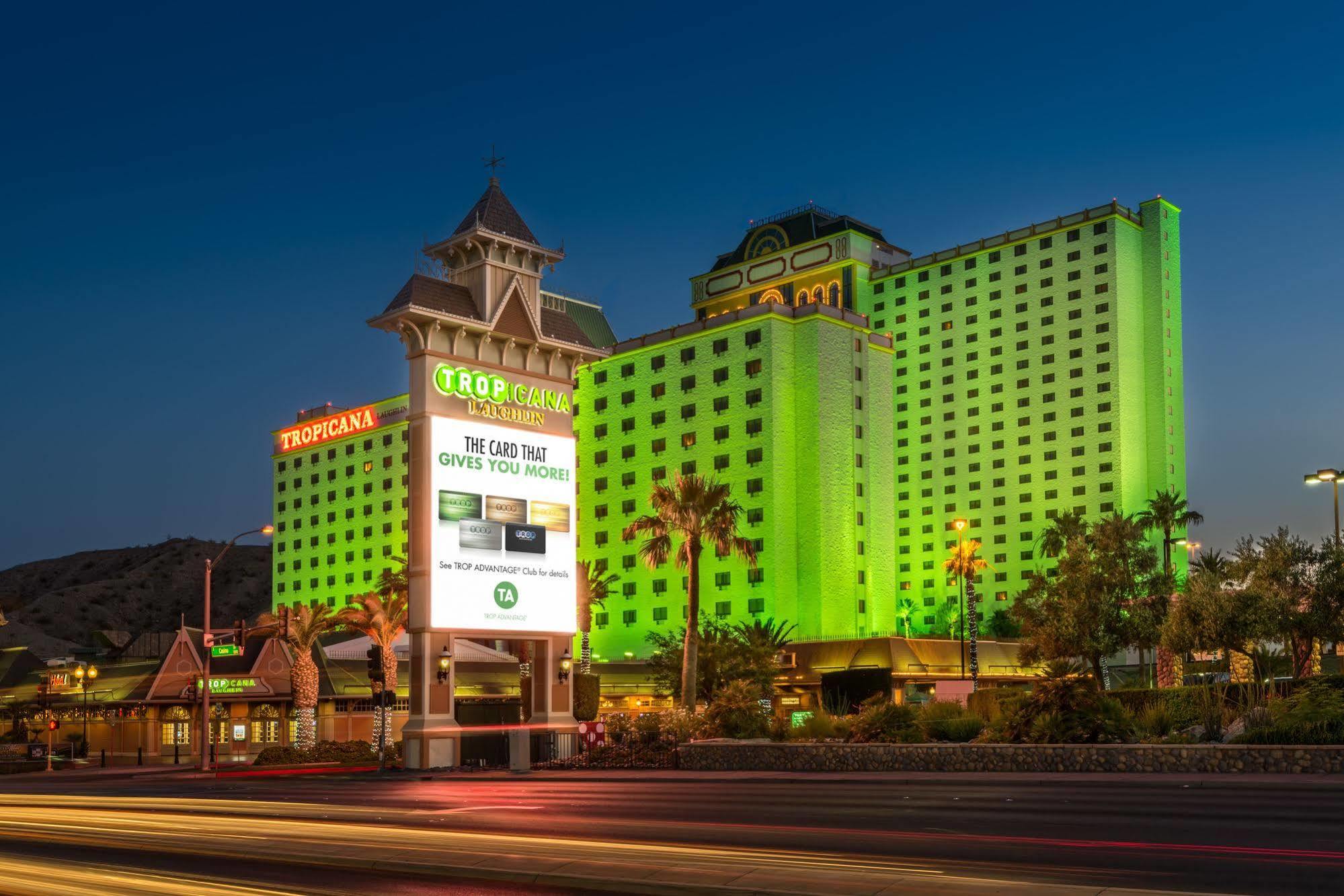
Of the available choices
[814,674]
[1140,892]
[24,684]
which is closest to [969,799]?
[1140,892]

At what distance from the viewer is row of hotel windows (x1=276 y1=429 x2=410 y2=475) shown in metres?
165

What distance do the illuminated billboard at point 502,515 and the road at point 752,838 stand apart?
17.2 m

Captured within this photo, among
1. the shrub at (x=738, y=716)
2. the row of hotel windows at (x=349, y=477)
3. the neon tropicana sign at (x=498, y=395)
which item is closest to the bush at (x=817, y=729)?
the shrub at (x=738, y=716)

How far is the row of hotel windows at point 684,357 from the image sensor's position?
12062cm

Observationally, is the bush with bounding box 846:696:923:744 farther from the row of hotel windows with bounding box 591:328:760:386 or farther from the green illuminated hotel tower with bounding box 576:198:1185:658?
the row of hotel windows with bounding box 591:328:760:386

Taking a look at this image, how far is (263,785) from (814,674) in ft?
194

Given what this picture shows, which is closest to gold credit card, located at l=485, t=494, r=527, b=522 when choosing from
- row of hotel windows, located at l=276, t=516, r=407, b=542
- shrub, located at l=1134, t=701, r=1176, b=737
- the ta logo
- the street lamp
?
the ta logo

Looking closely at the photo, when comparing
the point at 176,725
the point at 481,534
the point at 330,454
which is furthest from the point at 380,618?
the point at 330,454

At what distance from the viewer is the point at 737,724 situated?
44875 mm

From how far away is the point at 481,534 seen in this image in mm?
49406

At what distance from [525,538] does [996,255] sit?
11660 cm

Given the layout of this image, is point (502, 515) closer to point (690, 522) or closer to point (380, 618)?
point (380, 618)

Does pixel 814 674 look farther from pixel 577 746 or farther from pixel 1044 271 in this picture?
pixel 1044 271

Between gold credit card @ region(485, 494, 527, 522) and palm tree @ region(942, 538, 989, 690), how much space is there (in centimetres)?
1893
